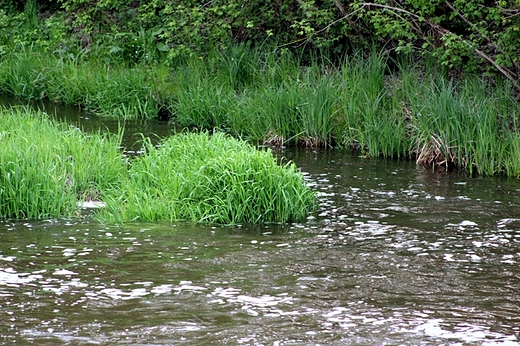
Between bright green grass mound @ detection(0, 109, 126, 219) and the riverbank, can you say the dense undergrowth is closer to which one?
bright green grass mound @ detection(0, 109, 126, 219)

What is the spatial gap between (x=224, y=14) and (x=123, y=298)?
1009 centimetres

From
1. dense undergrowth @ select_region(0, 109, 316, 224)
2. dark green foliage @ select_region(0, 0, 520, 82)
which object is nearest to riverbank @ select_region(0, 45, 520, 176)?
dark green foliage @ select_region(0, 0, 520, 82)

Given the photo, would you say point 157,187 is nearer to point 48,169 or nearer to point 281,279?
point 48,169

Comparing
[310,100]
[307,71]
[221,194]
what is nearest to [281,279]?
[221,194]

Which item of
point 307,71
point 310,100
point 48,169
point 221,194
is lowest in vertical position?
point 221,194

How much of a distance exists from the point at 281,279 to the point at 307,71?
7.38 m

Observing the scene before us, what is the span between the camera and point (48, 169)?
9.30 metres

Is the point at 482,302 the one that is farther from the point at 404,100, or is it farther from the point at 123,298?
the point at 404,100

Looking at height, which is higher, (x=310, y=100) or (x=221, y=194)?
(x=310, y=100)

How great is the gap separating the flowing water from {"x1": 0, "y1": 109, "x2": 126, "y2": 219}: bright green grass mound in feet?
0.85

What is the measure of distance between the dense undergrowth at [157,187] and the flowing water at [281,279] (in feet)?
0.73

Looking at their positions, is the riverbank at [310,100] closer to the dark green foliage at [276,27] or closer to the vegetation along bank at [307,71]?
the vegetation along bank at [307,71]

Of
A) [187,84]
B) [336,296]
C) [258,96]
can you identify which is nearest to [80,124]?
[187,84]

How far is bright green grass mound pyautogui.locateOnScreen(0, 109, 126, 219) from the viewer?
29.5 feet
